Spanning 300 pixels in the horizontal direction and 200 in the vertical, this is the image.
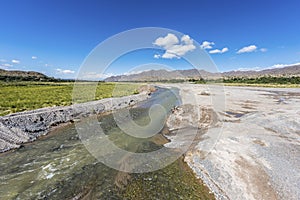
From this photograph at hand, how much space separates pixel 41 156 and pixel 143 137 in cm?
820

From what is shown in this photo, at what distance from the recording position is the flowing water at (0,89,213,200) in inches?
332

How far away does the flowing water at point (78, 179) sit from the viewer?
844 cm

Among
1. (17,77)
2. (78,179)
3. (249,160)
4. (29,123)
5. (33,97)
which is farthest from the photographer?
(17,77)

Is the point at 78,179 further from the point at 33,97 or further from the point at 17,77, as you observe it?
the point at 17,77

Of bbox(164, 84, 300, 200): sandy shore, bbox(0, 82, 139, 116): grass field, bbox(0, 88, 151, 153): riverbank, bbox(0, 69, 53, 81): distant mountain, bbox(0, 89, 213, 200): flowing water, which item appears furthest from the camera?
bbox(0, 69, 53, 81): distant mountain

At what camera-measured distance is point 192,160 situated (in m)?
11.4

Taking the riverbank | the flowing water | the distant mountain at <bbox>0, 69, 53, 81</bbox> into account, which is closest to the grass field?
the riverbank

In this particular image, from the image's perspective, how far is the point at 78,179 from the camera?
9664mm

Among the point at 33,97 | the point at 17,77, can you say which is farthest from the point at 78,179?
the point at 17,77

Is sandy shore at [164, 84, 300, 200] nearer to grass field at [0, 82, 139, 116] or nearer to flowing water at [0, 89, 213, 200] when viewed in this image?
flowing water at [0, 89, 213, 200]

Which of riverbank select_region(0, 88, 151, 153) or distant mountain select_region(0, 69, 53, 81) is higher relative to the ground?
distant mountain select_region(0, 69, 53, 81)

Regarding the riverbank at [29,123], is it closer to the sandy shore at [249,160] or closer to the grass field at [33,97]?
the grass field at [33,97]

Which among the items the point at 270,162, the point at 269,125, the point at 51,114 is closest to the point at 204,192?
the point at 270,162

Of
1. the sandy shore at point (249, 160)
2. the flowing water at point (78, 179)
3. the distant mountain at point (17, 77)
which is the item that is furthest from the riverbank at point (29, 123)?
the distant mountain at point (17, 77)
